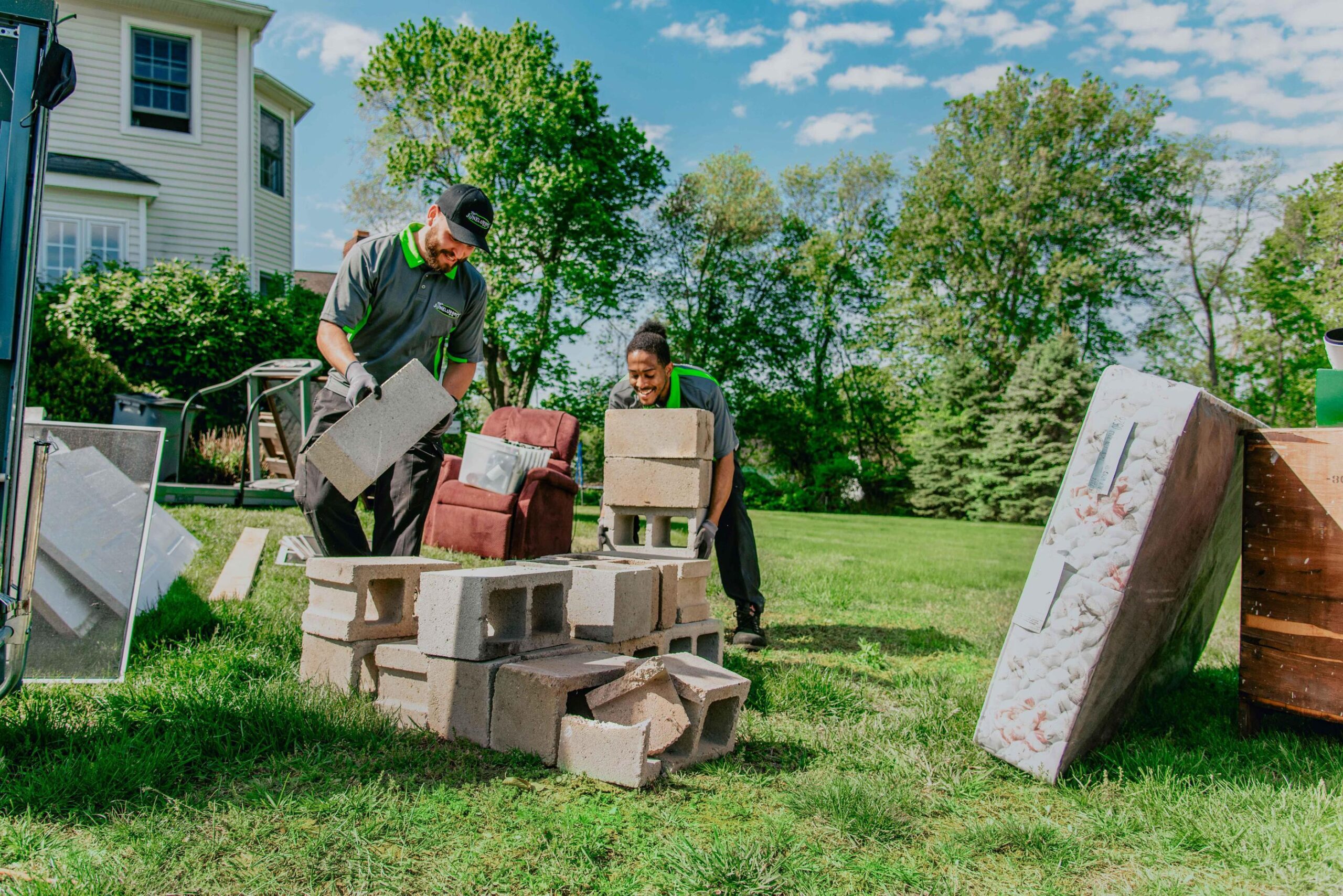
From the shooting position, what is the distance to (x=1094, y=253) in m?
29.2

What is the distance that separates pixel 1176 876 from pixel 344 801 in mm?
2211

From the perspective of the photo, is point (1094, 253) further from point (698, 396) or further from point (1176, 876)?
point (1176, 876)

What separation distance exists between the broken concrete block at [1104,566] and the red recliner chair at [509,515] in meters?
5.13

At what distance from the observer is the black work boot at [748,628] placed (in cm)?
513

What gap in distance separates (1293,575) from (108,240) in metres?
17.8

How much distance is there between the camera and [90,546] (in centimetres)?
351

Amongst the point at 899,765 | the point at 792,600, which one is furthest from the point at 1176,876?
the point at 792,600

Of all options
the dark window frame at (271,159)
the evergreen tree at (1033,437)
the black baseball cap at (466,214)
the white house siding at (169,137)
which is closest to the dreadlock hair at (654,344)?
the black baseball cap at (466,214)

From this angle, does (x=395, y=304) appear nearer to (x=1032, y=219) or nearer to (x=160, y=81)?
(x=160, y=81)

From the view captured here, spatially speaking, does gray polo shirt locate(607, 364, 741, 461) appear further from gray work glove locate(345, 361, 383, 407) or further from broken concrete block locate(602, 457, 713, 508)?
gray work glove locate(345, 361, 383, 407)

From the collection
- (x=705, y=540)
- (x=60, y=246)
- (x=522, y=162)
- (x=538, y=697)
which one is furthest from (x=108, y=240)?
(x=538, y=697)

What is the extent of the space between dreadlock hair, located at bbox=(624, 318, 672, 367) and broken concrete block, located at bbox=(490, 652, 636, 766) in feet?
6.85

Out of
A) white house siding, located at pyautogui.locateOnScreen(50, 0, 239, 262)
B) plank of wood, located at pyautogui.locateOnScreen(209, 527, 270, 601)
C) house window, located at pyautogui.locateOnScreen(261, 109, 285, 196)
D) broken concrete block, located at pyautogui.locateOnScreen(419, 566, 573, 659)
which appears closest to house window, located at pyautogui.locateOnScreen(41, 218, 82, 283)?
white house siding, located at pyautogui.locateOnScreen(50, 0, 239, 262)

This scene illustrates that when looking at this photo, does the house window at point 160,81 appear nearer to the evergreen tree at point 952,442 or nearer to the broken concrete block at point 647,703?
the broken concrete block at point 647,703
